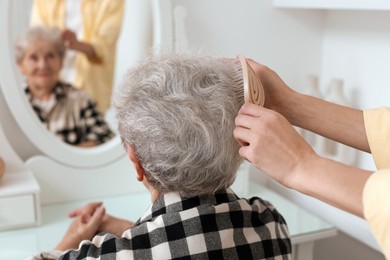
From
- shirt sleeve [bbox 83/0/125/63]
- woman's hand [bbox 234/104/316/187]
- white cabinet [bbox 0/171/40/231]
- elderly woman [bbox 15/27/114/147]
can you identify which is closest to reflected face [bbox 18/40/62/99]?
elderly woman [bbox 15/27/114/147]

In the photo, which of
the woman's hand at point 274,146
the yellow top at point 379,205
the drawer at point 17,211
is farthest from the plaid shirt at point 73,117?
the yellow top at point 379,205

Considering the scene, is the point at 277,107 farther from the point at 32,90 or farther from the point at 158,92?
the point at 32,90

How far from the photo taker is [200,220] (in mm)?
825

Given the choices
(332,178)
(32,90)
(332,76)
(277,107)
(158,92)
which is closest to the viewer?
(332,178)

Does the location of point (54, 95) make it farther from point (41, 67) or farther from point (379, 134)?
point (379, 134)

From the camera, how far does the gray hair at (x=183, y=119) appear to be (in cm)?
79

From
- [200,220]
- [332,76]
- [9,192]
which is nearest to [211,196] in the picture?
[200,220]

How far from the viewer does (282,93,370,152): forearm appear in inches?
36.5

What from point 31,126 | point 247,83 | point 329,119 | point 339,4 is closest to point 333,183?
point 247,83

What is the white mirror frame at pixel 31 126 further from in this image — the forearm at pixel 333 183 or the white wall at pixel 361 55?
the forearm at pixel 333 183

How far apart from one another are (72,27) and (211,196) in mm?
788

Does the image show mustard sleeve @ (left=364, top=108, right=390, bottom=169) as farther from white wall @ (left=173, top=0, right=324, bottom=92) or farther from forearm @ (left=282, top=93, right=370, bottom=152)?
white wall @ (left=173, top=0, right=324, bottom=92)

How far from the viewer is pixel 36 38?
1378mm

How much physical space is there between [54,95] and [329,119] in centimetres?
83
